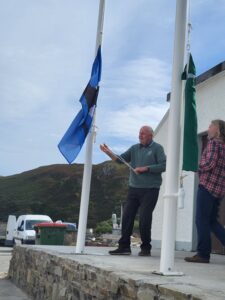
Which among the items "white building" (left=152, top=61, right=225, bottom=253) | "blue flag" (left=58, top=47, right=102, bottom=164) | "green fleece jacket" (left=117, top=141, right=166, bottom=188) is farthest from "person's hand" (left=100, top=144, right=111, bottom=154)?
"white building" (left=152, top=61, right=225, bottom=253)

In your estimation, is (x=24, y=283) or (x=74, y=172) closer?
(x=24, y=283)

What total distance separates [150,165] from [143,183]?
267 millimetres

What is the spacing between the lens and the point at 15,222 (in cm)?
3225

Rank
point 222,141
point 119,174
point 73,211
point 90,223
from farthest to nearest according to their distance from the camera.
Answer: point 119,174
point 73,211
point 90,223
point 222,141

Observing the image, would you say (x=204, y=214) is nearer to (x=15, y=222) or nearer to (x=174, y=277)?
(x=174, y=277)

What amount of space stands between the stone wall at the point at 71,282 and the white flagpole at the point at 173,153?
456 millimetres

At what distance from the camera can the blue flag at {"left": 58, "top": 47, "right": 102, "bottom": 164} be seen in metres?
7.08

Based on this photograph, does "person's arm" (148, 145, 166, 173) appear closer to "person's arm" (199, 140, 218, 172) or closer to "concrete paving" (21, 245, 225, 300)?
"person's arm" (199, 140, 218, 172)

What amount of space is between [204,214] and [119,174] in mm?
53911

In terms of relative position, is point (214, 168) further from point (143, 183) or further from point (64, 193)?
point (64, 193)

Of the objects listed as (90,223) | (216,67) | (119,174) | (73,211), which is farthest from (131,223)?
(119,174)

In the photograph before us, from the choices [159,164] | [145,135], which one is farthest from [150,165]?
[145,135]

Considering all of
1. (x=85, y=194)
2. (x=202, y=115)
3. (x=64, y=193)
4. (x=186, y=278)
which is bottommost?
(x=186, y=278)

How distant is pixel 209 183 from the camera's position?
619 centimetres
